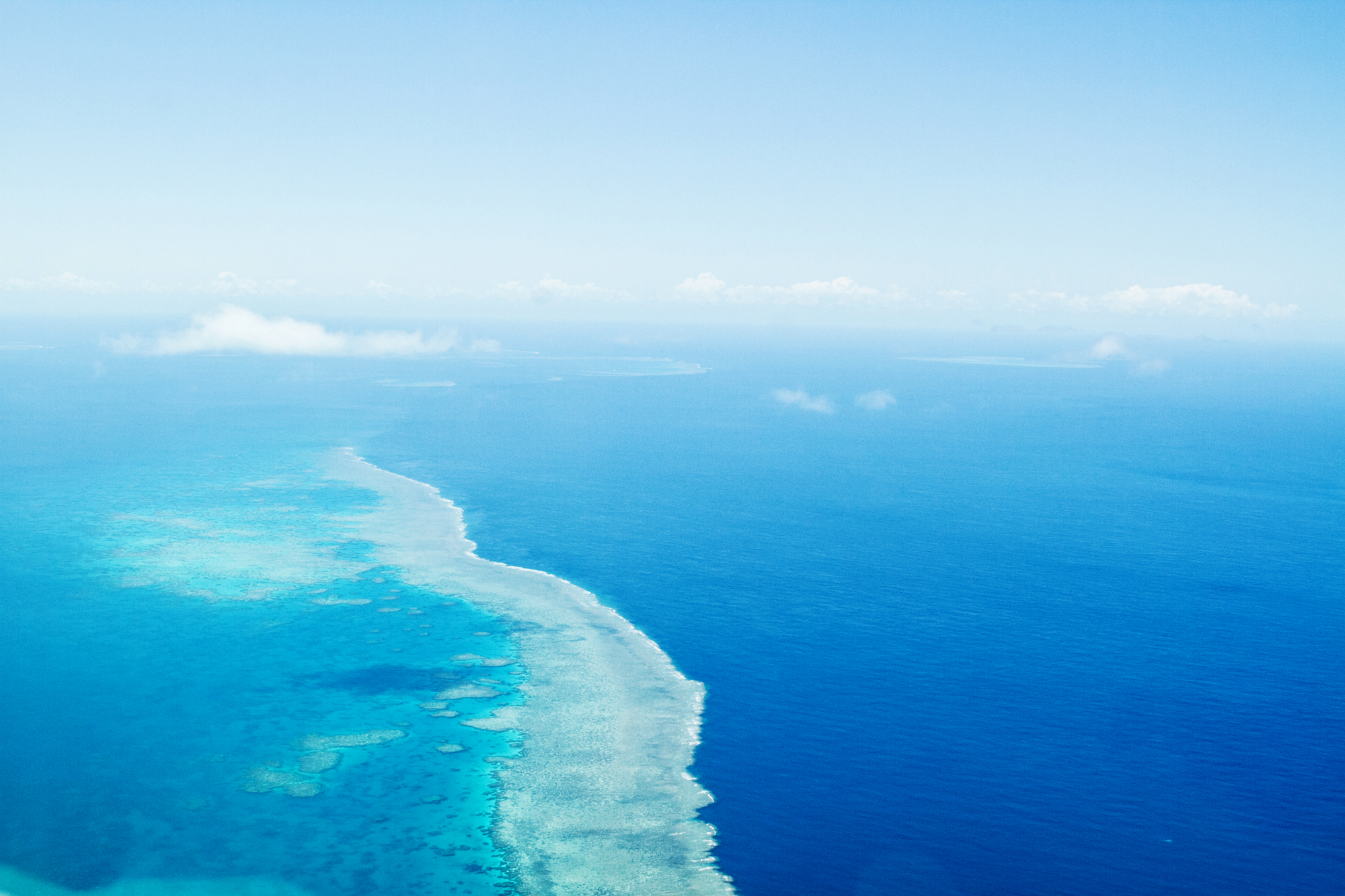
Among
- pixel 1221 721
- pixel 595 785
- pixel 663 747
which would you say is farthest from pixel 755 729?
pixel 1221 721

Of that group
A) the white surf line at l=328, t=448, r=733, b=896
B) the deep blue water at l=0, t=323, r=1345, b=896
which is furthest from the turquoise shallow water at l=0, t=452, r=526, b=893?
the white surf line at l=328, t=448, r=733, b=896

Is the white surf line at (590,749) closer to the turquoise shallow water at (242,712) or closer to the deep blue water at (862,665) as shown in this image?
the turquoise shallow water at (242,712)

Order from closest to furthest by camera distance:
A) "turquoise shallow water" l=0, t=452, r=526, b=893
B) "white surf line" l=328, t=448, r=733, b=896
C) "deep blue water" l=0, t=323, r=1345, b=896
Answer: "white surf line" l=328, t=448, r=733, b=896 → "turquoise shallow water" l=0, t=452, r=526, b=893 → "deep blue water" l=0, t=323, r=1345, b=896

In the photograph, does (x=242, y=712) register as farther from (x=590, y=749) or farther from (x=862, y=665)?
(x=862, y=665)

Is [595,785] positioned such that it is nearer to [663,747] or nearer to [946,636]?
[663,747]

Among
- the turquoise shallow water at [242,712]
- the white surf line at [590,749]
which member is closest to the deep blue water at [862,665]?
the turquoise shallow water at [242,712]

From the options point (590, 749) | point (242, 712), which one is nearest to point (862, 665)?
point (590, 749)

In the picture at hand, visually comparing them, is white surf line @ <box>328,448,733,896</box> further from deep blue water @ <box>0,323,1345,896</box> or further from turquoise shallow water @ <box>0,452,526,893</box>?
deep blue water @ <box>0,323,1345,896</box>
